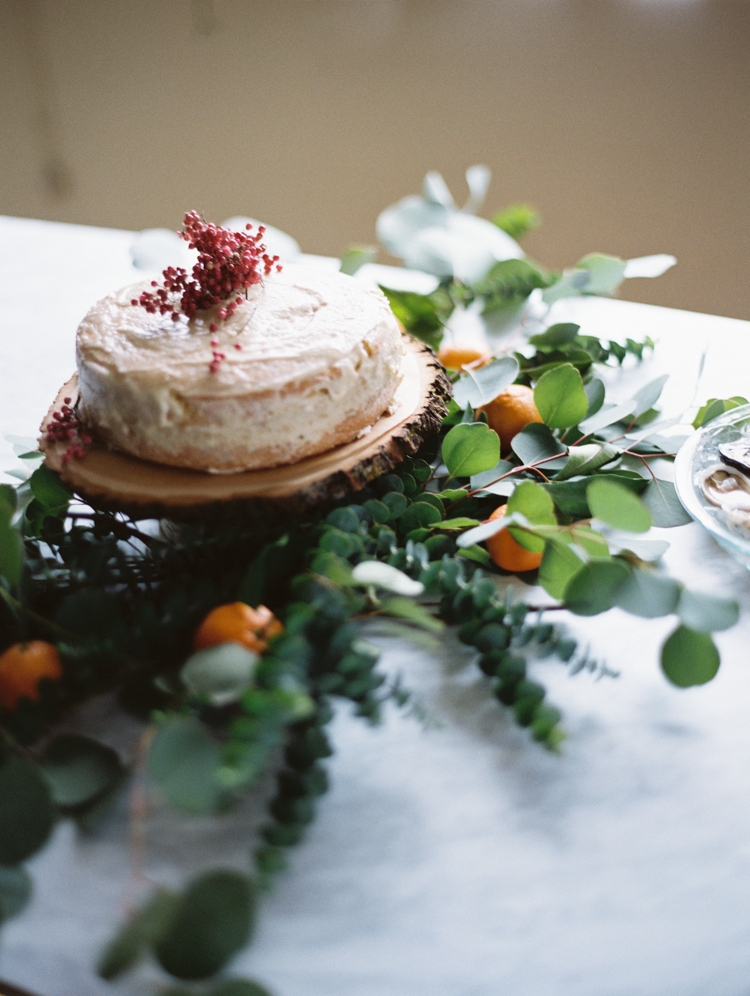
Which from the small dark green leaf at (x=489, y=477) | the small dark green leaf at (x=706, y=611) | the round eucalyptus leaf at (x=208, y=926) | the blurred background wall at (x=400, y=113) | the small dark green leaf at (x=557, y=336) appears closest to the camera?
the round eucalyptus leaf at (x=208, y=926)

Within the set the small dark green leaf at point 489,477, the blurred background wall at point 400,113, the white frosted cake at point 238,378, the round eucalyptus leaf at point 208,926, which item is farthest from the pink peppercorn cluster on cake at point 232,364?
the blurred background wall at point 400,113

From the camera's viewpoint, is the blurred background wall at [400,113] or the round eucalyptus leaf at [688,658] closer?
the round eucalyptus leaf at [688,658]

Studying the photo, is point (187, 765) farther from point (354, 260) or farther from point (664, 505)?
point (354, 260)

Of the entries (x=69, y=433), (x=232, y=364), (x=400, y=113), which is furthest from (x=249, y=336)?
(x=400, y=113)

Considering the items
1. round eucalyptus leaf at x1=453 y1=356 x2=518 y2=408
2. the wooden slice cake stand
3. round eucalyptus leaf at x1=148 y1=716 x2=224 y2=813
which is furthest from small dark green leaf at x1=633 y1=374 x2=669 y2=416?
round eucalyptus leaf at x1=148 y1=716 x2=224 y2=813

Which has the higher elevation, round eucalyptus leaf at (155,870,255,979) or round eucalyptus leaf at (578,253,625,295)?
round eucalyptus leaf at (578,253,625,295)

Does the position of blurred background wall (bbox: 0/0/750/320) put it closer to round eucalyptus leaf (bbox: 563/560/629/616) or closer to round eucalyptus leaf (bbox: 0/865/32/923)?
round eucalyptus leaf (bbox: 563/560/629/616)

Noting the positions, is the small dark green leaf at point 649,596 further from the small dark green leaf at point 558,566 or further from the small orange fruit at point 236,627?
the small orange fruit at point 236,627
